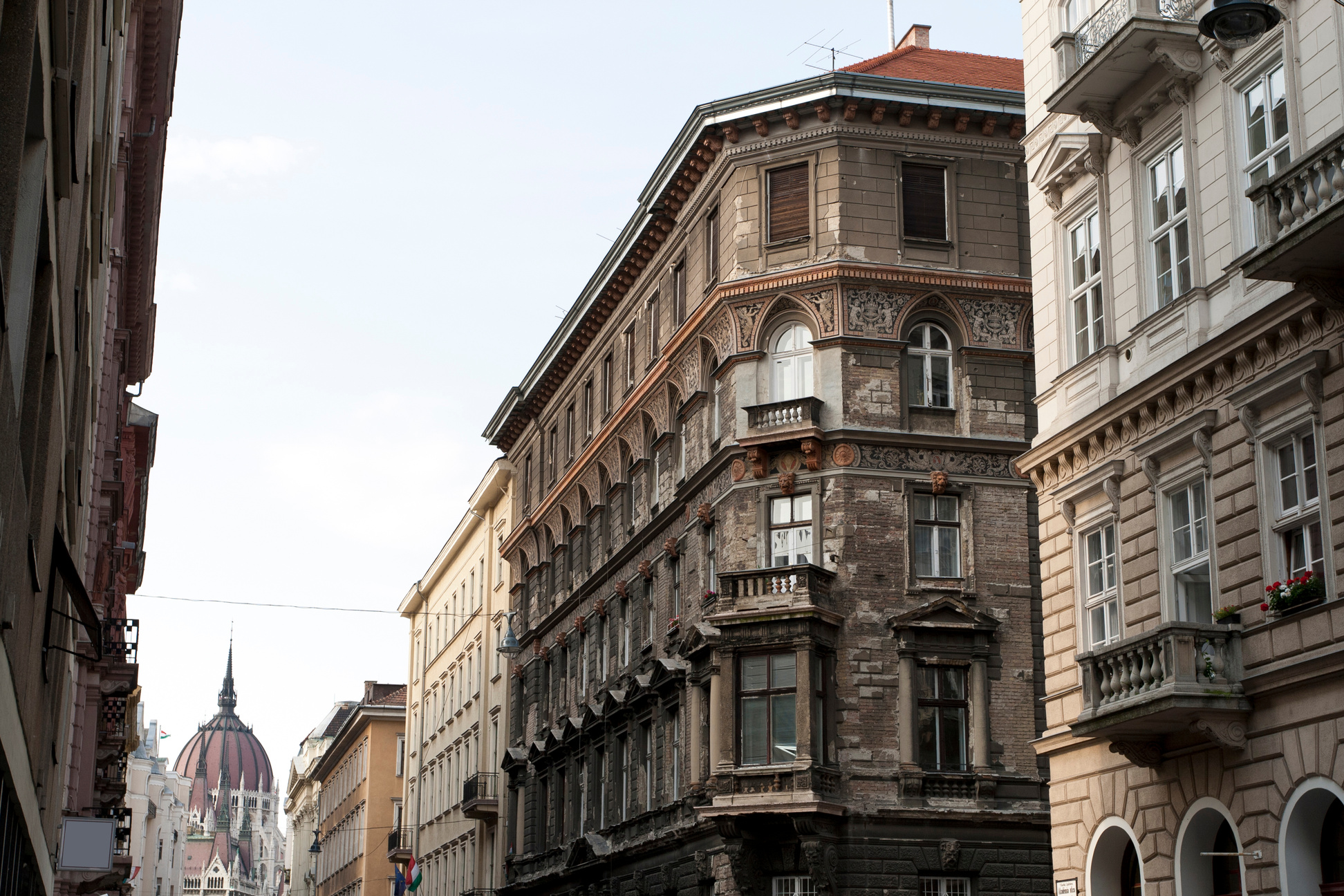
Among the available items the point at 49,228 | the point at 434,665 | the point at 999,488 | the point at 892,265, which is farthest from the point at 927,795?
the point at 434,665

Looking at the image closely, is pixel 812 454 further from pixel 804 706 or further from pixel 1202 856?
pixel 1202 856

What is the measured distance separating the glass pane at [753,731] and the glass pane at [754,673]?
23 cm

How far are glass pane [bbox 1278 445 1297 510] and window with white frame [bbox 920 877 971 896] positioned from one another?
1617cm

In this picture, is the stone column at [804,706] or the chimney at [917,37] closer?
the stone column at [804,706]

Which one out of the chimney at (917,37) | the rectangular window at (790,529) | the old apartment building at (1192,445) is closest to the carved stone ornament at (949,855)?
the rectangular window at (790,529)

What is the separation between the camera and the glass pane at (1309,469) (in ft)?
60.0

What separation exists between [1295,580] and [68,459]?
1306cm

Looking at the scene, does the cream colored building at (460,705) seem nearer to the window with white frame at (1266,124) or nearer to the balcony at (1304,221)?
the window with white frame at (1266,124)

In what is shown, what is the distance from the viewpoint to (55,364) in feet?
42.0

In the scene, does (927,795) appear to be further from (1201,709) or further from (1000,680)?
(1201,709)

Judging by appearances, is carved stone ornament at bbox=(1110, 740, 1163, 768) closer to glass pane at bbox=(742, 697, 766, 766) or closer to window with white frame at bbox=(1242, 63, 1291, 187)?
window with white frame at bbox=(1242, 63, 1291, 187)

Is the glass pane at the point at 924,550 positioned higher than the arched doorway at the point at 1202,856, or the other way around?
the glass pane at the point at 924,550

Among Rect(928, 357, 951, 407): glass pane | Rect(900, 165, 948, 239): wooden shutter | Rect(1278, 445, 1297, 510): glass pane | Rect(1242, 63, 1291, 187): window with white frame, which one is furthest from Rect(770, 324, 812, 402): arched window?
Rect(1278, 445, 1297, 510): glass pane

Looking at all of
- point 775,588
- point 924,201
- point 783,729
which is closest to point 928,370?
point 924,201
